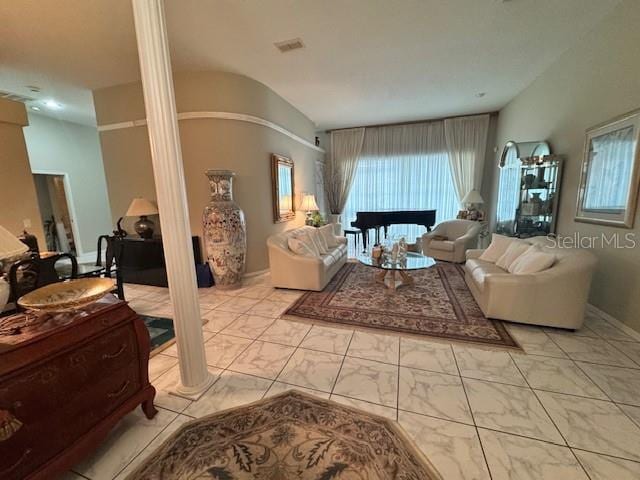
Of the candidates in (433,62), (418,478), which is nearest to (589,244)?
(433,62)

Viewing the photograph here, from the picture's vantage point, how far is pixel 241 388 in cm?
192

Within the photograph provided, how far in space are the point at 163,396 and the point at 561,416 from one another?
2632mm

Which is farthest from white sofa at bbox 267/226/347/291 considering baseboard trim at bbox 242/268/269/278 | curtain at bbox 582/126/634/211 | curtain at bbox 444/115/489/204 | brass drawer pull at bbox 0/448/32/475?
curtain at bbox 444/115/489/204

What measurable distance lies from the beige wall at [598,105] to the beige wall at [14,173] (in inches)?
296

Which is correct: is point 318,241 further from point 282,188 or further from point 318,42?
point 318,42

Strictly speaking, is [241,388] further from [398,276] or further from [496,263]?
[496,263]

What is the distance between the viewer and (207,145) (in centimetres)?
395

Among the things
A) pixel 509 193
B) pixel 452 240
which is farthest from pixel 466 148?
pixel 452 240

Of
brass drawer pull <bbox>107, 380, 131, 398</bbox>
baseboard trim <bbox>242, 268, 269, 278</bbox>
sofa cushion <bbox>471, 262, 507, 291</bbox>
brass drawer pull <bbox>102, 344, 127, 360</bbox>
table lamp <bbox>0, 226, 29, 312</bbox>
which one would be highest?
table lamp <bbox>0, 226, 29, 312</bbox>

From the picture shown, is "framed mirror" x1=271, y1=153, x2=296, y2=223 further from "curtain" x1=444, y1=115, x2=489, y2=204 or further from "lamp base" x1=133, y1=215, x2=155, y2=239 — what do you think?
"curtain" x1=444, y1=115, x2=489, y2=204

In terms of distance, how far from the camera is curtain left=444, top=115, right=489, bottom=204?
6031 mm

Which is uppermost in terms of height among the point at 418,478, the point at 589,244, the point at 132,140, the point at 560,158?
the point at 132,140

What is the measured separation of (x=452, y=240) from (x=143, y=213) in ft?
18.4

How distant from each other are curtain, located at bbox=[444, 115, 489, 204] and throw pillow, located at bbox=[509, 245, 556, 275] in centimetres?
375
